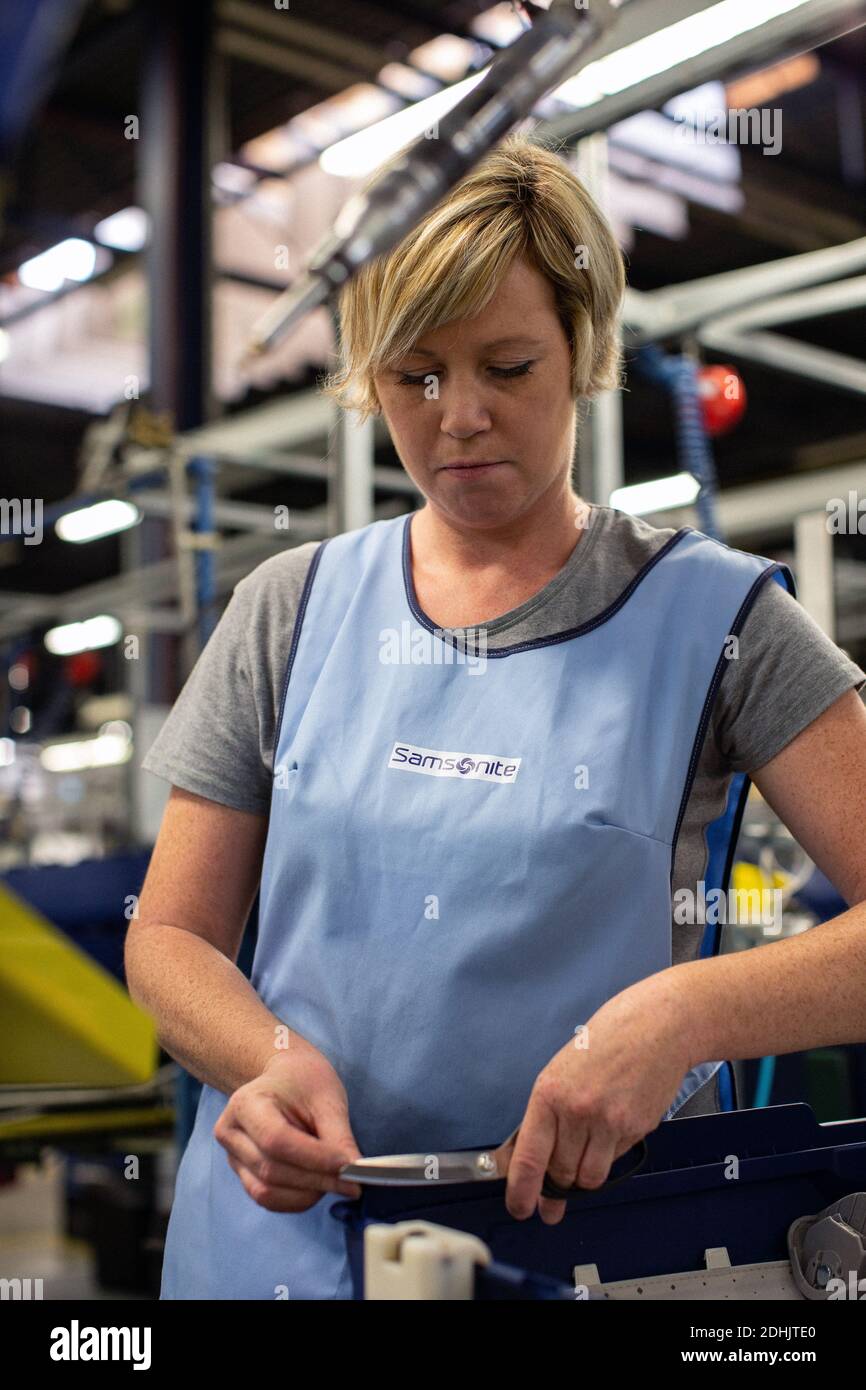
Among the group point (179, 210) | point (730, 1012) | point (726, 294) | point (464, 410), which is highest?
point (179, 210)

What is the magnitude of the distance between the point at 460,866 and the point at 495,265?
447 mm

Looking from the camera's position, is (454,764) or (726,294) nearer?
(454,764)

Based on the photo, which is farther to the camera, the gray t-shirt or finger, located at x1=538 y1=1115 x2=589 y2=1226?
the gray t-shirt

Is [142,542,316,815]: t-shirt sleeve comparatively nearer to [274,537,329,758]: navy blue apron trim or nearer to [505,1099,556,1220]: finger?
[274,537,329,758]: navy blue apron trim

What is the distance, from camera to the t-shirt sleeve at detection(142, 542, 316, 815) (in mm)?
1127

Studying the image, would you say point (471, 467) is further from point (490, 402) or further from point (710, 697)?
point (710, 697)

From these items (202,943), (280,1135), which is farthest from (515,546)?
(280,1135)

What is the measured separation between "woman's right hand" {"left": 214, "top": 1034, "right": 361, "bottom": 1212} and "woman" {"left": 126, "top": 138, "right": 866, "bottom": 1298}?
0.01 metres

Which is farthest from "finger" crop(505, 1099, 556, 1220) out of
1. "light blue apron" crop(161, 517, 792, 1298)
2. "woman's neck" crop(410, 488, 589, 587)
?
"woman's neck" crop(410, 488, 589, 587)

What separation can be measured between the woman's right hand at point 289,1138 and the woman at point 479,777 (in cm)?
1

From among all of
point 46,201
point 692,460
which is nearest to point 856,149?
point 46,201

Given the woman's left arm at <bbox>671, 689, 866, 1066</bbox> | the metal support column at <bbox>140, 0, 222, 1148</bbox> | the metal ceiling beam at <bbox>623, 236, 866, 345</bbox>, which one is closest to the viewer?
the woman's left arm at <bbox>671, 689, 866, 1066</bbox>

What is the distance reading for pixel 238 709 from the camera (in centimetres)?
114
